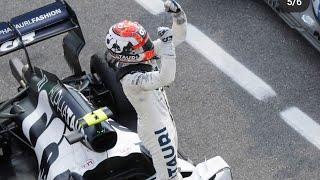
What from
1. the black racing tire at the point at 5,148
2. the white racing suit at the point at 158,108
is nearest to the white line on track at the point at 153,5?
the black racing tire at the point at 5,148

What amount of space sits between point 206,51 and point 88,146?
2.75m

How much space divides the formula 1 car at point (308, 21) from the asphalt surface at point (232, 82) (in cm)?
27

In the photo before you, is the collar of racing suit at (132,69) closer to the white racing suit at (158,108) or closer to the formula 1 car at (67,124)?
the white racing suit at (158,108)

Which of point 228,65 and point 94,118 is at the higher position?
point 94,118

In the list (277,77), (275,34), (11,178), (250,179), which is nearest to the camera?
(11,178)

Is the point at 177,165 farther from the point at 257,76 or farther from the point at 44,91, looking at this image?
the point at 257,76

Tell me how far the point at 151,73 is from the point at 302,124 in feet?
8.22

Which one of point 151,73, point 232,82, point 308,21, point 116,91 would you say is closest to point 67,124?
point 116,91

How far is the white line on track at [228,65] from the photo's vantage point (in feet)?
22.2

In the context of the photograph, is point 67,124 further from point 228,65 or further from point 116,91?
point 228,65

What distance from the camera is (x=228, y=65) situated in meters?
7.09

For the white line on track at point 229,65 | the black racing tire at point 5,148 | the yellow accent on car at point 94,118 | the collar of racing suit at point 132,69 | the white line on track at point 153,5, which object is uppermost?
the collar of racing suit at point 132,69

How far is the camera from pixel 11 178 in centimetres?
539

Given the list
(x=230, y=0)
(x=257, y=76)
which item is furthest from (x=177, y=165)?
(x=230, y=0)
